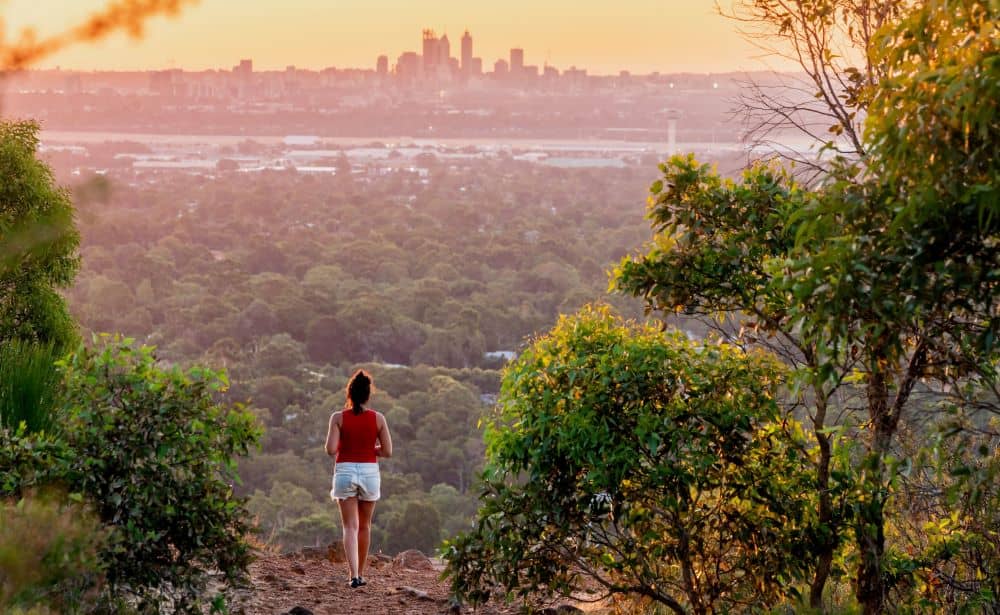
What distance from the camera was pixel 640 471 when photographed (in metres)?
4.54

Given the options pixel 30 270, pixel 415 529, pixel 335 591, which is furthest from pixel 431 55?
pixel 335 591

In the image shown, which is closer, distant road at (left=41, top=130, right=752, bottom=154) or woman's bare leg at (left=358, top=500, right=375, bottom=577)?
woman's bare leg at (left=358, top=500, right=375, bottom=577)

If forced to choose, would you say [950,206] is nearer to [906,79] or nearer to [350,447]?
[906,79]

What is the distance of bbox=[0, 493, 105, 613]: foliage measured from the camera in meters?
2.94

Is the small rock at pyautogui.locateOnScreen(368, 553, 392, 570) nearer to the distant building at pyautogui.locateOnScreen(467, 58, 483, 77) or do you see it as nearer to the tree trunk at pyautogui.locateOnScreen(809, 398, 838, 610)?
the tree trunk at pyautogui.locateOnScreen(809, 398, 838, 610)

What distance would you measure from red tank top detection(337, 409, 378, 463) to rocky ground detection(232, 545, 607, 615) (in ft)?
2.51

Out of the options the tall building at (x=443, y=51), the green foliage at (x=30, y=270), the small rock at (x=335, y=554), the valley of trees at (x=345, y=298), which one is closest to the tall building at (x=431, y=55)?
the tall building at (x=443, y=51)

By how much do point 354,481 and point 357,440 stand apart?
0.21m

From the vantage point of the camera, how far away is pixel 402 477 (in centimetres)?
2636

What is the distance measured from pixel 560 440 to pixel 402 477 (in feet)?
73.1

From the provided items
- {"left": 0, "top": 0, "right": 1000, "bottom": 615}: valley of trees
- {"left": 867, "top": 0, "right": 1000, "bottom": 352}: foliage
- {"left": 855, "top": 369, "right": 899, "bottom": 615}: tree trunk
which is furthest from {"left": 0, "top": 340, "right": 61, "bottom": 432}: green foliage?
{"left": 867, "top": 0, "right": 1000, "bottom": 352}: foliage

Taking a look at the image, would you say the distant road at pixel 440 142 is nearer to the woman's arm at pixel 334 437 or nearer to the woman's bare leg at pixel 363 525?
the woman's bare leg at pixel 363 525

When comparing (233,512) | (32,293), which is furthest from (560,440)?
(32,293)

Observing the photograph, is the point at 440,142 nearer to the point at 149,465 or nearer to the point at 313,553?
the point at 313,553
